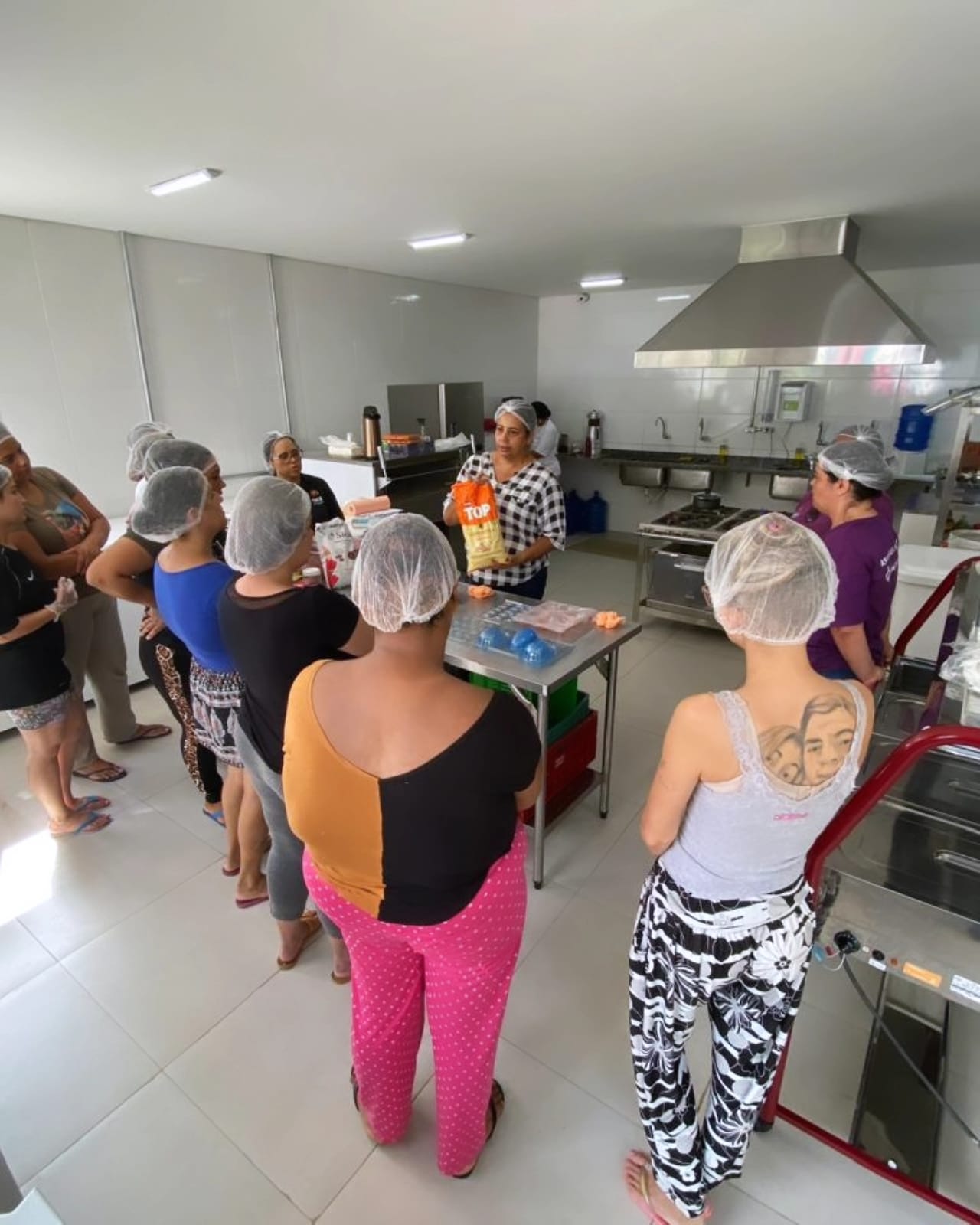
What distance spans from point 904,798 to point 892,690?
60 centimetres

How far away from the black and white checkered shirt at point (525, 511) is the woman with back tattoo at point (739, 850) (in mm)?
1493

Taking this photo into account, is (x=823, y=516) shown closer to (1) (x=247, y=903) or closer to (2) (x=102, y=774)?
(1) (x=247, y=903)

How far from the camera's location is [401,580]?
94 cm

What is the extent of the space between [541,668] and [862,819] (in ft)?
3.09

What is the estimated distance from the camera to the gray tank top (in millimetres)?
895

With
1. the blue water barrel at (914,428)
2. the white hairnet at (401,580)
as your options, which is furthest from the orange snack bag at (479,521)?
the blue water barrel at (914,428)

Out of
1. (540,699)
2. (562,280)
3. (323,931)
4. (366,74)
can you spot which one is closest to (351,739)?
(540,699)

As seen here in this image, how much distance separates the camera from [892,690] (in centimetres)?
181

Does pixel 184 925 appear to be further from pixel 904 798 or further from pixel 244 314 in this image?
pixel 244 314

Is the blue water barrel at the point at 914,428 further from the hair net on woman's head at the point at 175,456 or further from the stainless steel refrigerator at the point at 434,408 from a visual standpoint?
the hair net on woman's head at the point at 175,456

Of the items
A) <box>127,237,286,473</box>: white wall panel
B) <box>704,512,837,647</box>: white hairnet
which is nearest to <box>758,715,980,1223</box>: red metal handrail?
<box>704,512,837,647</box>: white hairnet

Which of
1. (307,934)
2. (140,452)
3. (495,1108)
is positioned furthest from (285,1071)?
(140,452)

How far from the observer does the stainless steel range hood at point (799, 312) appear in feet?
9.66

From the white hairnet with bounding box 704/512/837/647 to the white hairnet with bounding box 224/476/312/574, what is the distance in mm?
913
